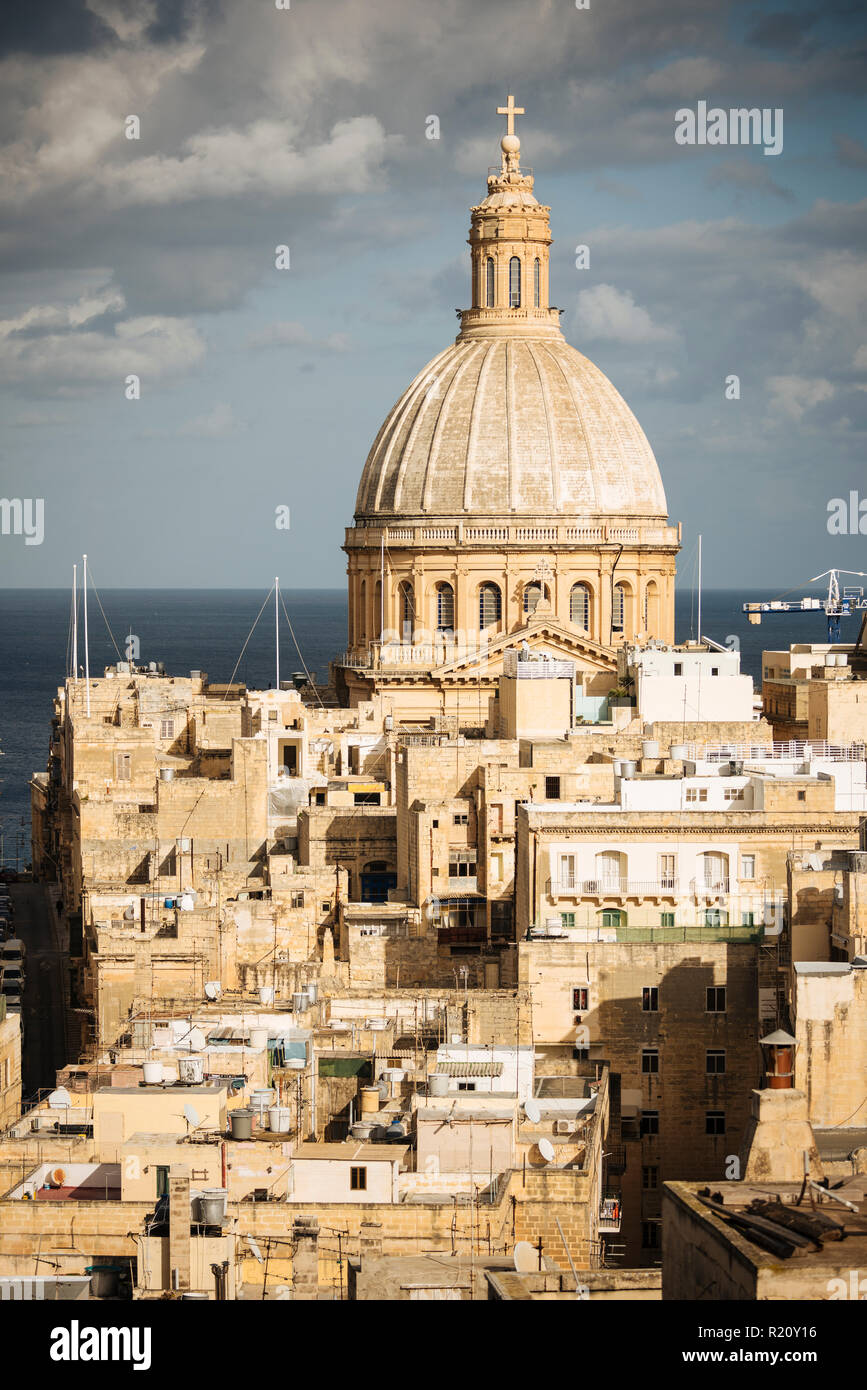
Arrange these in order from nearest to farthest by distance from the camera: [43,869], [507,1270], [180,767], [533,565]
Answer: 1. [507,1270]
2. [180,767]
3. [43,869]
4. [533,565]

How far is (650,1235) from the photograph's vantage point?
3484cm

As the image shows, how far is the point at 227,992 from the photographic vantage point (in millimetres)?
40875

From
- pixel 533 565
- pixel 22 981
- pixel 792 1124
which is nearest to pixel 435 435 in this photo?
pixel 533 565

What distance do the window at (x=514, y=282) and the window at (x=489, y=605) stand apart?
367 inches

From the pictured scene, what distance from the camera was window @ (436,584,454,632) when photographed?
252ft

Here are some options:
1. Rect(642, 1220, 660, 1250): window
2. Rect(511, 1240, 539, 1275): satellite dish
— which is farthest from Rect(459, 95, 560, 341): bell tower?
Rect(511, 1240, 539, 1275): satellite dish

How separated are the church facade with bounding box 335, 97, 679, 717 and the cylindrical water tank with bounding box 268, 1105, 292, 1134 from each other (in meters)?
44.5

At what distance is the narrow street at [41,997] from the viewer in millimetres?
45138

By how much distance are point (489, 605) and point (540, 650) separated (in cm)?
688

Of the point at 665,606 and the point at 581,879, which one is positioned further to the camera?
the point at 665,606

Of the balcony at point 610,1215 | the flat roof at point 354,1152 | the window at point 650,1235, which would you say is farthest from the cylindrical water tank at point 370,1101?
the window at point 650,1235

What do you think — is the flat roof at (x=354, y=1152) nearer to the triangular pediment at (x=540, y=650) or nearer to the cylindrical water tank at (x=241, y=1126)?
the cylindrical water tank at (x=241, y=1126)
